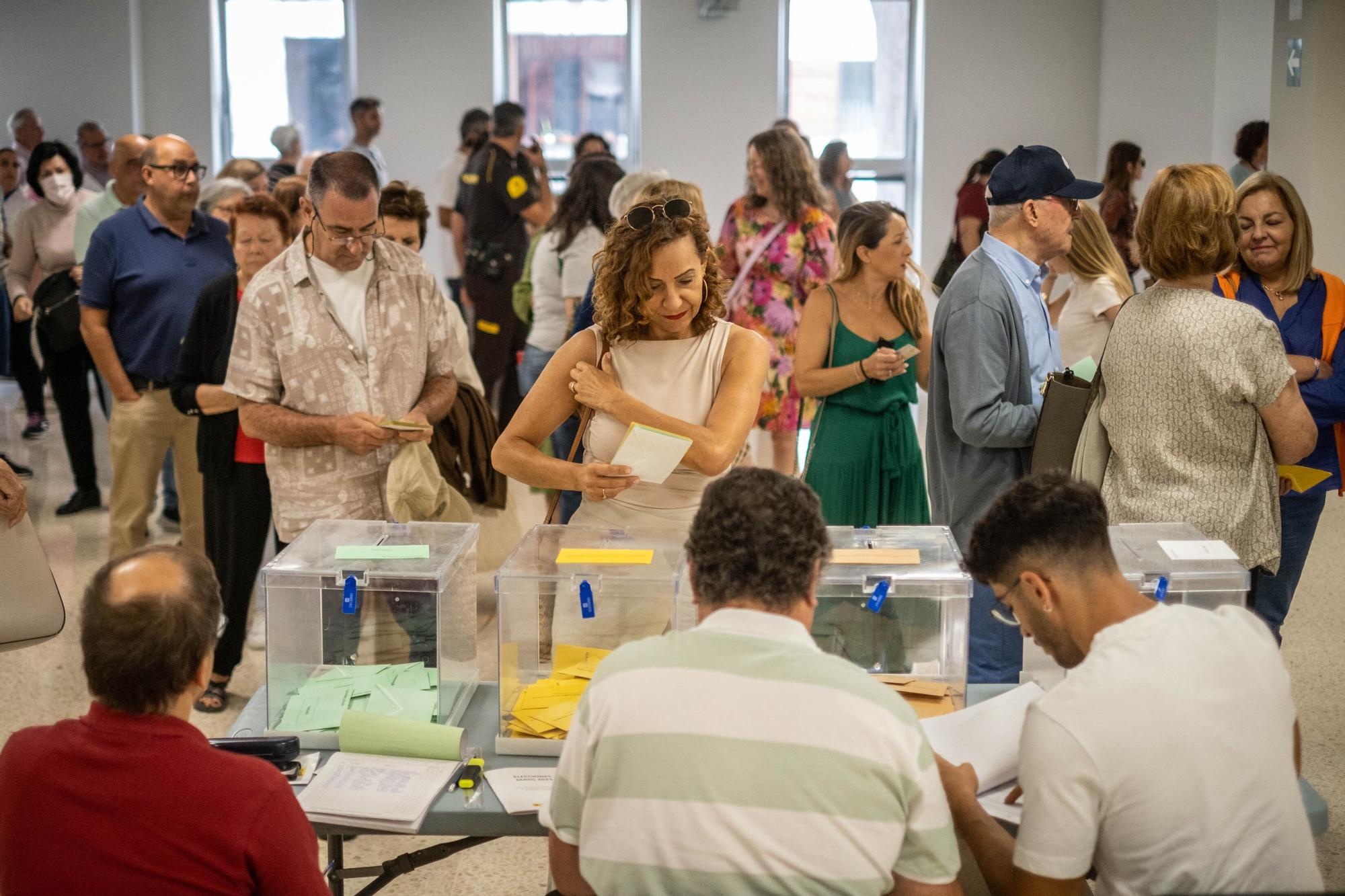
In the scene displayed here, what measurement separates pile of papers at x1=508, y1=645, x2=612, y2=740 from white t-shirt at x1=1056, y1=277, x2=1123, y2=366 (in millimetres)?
1958

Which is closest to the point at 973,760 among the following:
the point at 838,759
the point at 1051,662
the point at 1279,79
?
the point at 1051,662

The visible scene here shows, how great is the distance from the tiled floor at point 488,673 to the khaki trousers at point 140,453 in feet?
1.50

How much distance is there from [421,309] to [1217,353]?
5.91ft

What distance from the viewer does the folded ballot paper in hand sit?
243 cm

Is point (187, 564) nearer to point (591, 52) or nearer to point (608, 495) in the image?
point (608, 495)

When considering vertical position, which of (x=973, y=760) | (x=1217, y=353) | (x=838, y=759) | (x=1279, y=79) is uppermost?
(x=1279, y=79)

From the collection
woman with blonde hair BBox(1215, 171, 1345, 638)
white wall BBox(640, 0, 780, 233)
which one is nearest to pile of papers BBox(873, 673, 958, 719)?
woman with blonde hair BBox(1215, 171, 1345, 638)

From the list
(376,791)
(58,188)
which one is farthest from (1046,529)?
(58,188)

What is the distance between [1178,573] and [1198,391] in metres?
0.57

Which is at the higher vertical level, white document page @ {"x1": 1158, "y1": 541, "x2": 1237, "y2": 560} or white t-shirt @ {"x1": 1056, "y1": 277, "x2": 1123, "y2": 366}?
white t-shirt @ {"x1": 1056, "y1": 277, "x2": 1123, "y2": 366}

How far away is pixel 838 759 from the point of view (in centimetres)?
142

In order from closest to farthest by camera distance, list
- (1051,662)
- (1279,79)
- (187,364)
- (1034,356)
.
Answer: (1051,662) → (1034,356) → (187,364) → (1279,79)

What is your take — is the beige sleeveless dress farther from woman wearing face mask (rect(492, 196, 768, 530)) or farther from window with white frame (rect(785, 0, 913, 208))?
window with white frame (rect(785, 0, 913, 208))

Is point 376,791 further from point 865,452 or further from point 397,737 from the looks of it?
point 865,452
